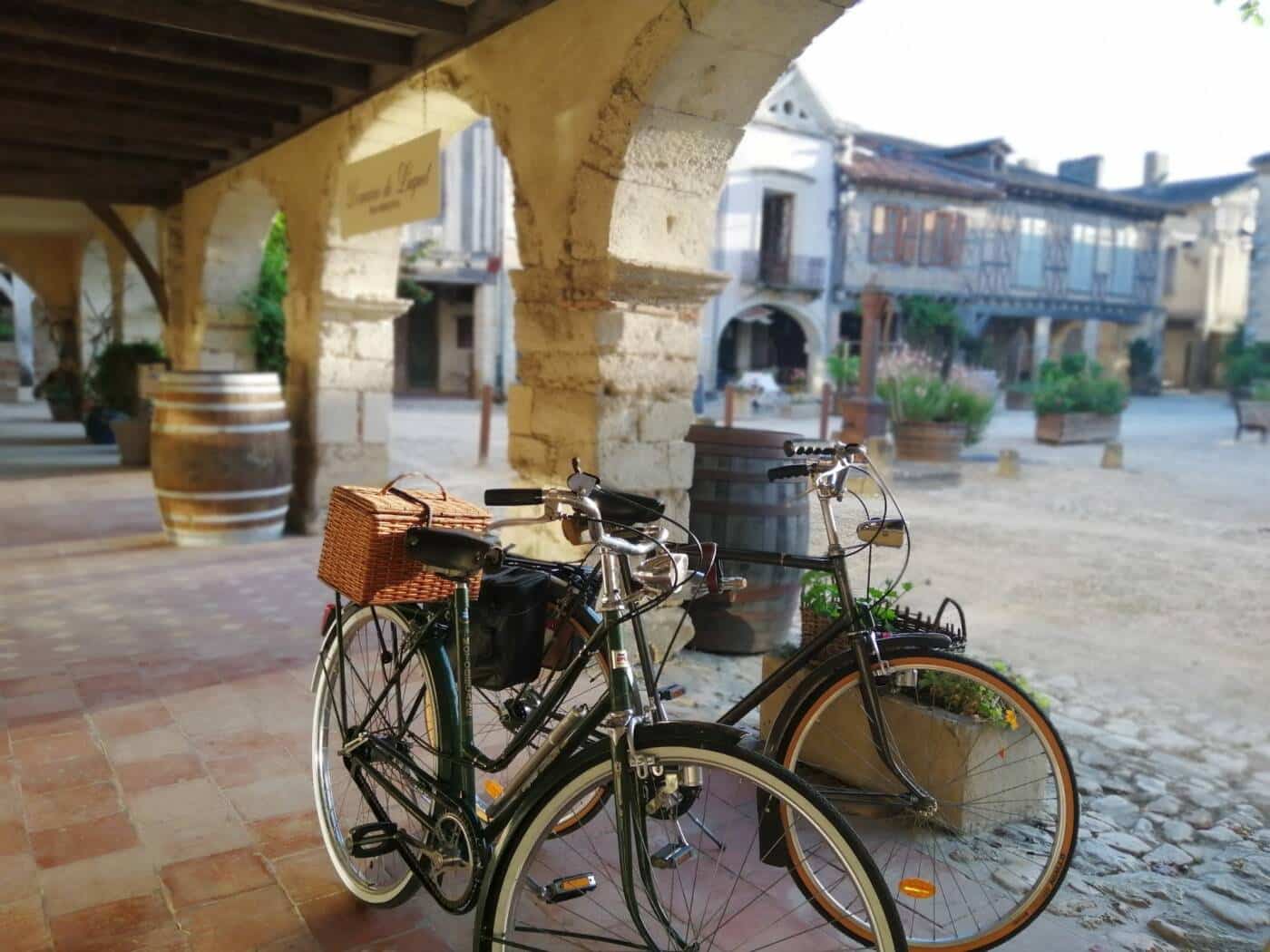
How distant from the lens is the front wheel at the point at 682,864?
52.7 inches

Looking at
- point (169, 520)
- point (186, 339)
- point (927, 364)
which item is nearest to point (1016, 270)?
point (927, 364)

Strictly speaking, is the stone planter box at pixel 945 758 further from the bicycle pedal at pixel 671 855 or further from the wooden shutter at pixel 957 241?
the wooden shutter at pixel 957 241

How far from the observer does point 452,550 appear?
166cm

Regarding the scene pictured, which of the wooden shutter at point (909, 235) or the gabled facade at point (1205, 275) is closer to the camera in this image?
the wooden shutter at point (909, 235)

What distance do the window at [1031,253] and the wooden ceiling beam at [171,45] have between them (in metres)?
23.5

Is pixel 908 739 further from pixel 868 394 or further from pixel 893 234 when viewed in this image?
pixel 893 234

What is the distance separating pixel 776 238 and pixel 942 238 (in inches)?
180

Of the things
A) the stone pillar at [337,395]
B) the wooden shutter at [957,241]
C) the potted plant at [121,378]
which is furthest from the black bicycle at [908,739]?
the wooden shutter at [957,241]

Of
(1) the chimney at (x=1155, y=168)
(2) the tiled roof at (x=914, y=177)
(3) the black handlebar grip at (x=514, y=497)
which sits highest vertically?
(1) the chimney at (x=1155, y=168)

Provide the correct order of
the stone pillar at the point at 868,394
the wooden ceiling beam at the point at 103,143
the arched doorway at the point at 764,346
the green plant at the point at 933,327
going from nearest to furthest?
the wooden ceiling beam at the point at 103,143, the stone pillar at the point at 868,394, the arched doorway at the point at 764,346, the green plant at the point at 933,327

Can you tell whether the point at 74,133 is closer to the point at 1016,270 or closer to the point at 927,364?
the point at 927,364

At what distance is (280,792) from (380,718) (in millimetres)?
754

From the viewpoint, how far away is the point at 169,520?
5520mm

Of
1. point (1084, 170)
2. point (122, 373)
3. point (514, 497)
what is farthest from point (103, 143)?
point (1084, 170)
